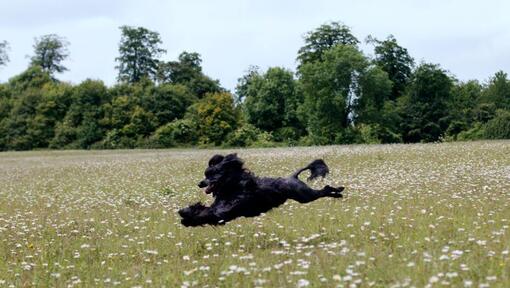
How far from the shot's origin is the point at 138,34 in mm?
87062

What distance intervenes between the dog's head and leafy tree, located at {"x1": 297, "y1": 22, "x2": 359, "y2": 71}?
63.1m

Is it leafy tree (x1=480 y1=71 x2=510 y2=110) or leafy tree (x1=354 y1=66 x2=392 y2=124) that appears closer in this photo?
leafy tree (x1=354 y1=66 x2=392 y2=124)

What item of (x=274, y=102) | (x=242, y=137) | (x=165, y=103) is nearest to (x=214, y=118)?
(x=242, y=137)

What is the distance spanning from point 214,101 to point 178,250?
192 ft

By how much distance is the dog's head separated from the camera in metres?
8.18

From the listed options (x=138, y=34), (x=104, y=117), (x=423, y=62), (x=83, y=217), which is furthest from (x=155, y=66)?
(x=83, y=217)

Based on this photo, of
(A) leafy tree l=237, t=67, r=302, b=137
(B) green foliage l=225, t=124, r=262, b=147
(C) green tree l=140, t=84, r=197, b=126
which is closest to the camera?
(B) green foliage l=225, t=124, r=262, b=147

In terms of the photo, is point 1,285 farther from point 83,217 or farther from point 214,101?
point 214,101

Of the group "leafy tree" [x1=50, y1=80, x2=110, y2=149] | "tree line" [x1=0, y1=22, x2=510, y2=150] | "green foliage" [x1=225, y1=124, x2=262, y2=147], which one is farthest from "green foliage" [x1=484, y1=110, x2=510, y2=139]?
"leafy tree" [x1=50, y1=80, x2=110, y2=149]

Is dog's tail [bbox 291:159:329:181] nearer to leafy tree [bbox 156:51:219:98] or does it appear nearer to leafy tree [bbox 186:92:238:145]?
leafy tree [bbox 186:92:238:145]

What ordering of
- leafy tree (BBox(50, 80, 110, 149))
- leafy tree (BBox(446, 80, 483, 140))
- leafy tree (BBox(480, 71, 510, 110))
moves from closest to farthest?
1. leafy tree (BBox(446, 80, 483, 140))
2. leafy tree (BBox(480, 71, 510, 110))
3. leafy tree (BBox(50, 80, 110, 149))

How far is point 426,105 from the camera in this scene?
207 ft

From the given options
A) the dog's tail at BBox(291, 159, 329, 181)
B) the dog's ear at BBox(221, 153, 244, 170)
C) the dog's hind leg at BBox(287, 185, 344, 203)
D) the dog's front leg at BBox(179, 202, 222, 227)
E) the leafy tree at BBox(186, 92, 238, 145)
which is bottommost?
the dog's front leg at BBox(179, 202, 222, 227)

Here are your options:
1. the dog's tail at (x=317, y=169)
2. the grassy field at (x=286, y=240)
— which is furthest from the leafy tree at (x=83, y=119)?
the dog's tail at (x=317, y=169)
